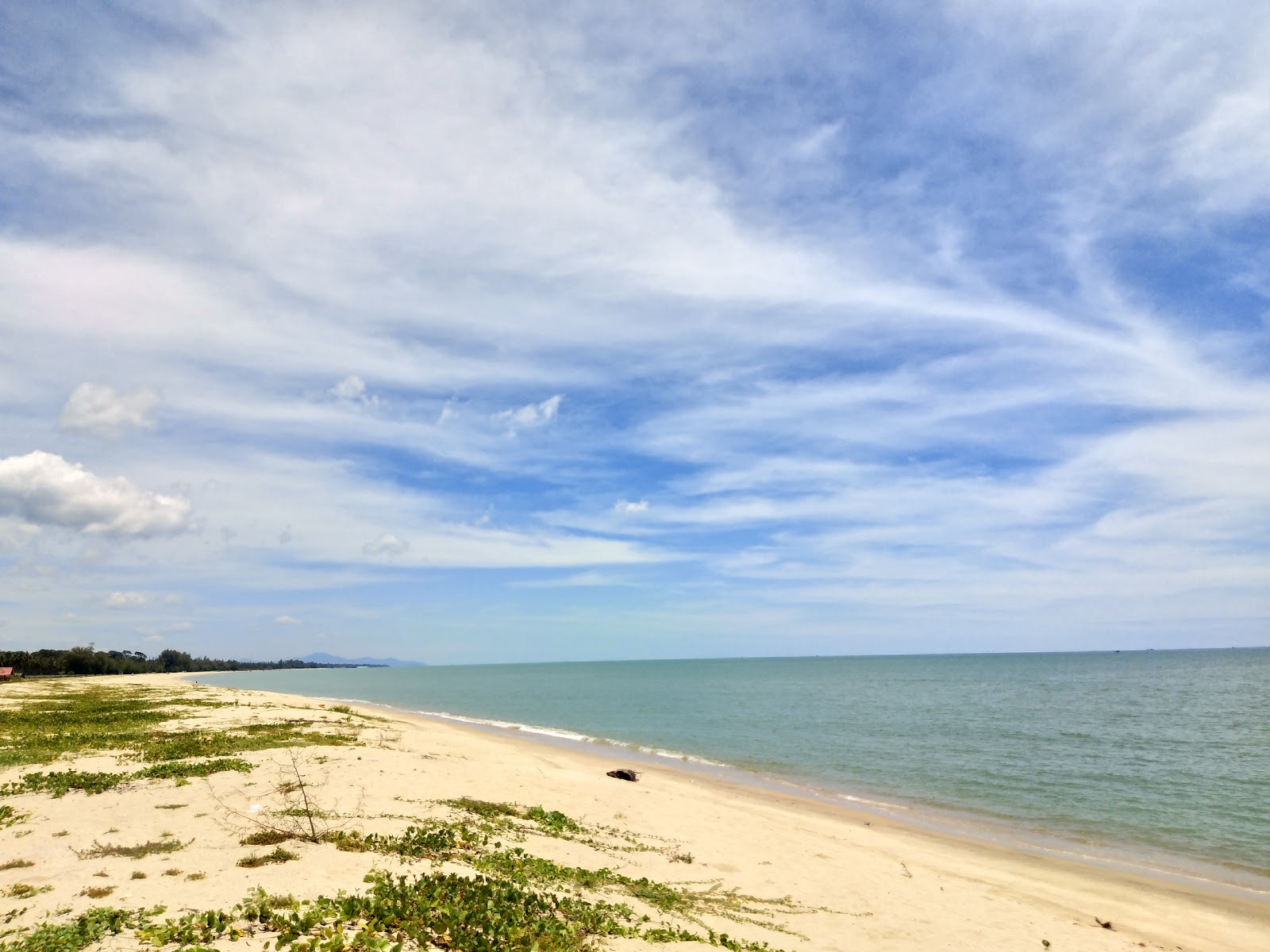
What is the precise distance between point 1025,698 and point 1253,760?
5925cm

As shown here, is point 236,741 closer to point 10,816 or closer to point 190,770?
point 190,770

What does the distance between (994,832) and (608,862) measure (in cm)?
1962

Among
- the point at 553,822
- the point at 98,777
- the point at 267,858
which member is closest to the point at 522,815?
the point at 553,822

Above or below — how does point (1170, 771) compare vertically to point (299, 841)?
below

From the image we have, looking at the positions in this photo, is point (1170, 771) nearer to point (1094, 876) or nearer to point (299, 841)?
point (1094, 876)

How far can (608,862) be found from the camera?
16047 mm

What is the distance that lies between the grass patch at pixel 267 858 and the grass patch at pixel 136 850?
190cm

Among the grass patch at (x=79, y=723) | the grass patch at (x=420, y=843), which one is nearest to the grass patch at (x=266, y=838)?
the grass patch at (x=420, y=843)

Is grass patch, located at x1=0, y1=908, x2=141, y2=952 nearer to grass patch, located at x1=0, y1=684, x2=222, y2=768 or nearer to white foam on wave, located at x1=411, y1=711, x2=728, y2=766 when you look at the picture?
grass patch, located at x1=0, y1=684, x2=222, y2=768

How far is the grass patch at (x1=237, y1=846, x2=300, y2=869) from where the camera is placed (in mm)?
12281

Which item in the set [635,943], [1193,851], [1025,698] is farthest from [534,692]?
[635,943]

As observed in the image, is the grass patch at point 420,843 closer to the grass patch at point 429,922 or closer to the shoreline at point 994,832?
the grass patch at point 429,922

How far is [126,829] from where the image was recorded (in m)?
14.6

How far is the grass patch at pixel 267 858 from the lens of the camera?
40.3 ft
